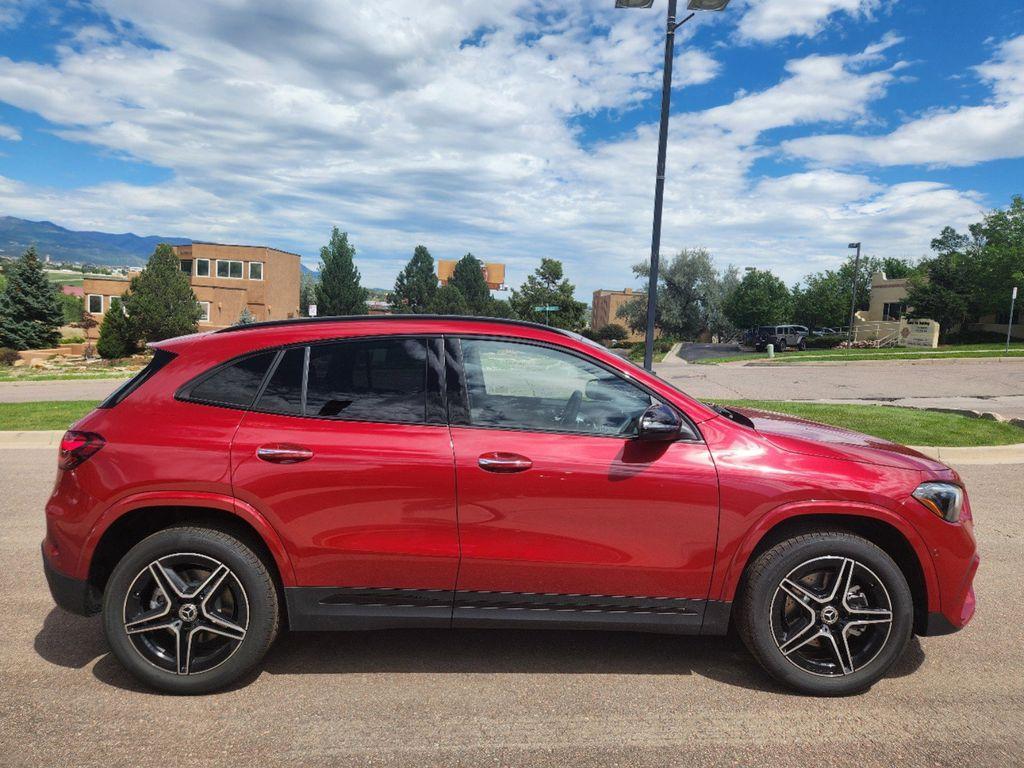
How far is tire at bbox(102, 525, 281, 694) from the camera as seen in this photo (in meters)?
3.06

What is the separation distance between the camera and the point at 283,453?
306 cm

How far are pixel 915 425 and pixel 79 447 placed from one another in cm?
1061

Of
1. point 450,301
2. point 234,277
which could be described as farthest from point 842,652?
point 450,301

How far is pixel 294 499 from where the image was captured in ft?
10.00

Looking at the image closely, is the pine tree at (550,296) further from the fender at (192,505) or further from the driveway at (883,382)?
the fender at (192,505)

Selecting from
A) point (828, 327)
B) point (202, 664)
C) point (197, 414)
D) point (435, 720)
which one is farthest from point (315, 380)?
point (828, 327)

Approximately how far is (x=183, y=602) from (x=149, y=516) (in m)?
0.44

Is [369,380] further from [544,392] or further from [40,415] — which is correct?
[40,415]

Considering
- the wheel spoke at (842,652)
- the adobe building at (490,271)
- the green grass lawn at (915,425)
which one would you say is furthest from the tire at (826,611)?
the adobe building at (490,271)

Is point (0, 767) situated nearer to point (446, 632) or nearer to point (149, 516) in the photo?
point (149, 516)

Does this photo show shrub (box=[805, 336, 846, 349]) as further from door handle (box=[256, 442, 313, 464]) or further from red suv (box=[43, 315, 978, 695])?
door handle (box=[256, 442, 313, 464])

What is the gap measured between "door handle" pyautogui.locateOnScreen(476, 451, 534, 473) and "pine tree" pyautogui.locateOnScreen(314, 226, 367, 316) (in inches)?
2745

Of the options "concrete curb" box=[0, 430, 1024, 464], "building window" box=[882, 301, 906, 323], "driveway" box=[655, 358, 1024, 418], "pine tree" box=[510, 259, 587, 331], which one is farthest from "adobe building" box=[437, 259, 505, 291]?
"concrete curb" box=[0, 430, 1024, 464]

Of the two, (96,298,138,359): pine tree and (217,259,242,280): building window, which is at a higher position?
(217,259,242,280): building window
